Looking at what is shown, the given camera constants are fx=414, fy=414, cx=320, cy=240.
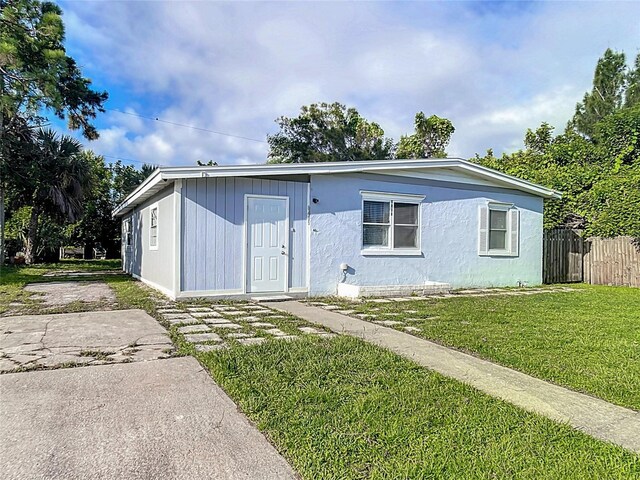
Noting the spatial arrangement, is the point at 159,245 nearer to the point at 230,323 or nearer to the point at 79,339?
the point at 230,323

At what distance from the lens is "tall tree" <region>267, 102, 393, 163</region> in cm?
3002

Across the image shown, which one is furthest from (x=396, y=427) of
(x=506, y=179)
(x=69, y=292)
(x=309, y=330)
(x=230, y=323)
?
(x=506, y=179)

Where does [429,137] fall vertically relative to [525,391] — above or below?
above

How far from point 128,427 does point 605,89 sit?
29518mm

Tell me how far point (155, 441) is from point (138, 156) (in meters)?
26.2

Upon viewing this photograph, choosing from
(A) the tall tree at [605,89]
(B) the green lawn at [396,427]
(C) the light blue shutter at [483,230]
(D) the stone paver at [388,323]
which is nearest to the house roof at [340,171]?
A: (C) the light blue shutter at [483,230]

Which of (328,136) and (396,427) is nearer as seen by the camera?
(396,427)

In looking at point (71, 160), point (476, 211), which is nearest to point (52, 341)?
point (476, 211)

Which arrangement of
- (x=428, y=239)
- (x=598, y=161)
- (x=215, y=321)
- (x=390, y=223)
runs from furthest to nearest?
(x=598, y=161) → (x=428, y=239) → (x=390, y=223) → (x=215, y=321)

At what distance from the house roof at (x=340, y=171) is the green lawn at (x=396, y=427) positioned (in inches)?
174

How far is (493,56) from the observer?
11.6 meters

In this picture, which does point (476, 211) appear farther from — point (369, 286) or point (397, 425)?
point (397, 425)

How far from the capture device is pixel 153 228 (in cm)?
1002

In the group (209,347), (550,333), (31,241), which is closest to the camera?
(209,347)
